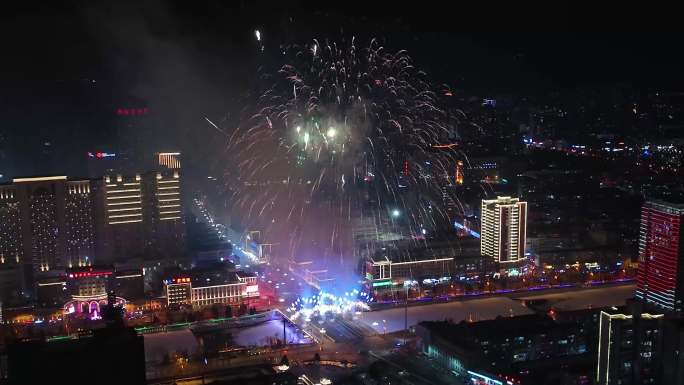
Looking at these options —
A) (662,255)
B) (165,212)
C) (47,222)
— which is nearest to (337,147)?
(165,212)

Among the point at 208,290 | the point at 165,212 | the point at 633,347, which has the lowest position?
the point at 208,290

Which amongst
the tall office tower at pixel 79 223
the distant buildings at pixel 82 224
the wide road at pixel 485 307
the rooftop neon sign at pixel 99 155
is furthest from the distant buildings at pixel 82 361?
the rooftop neon sign at pixel 99 155

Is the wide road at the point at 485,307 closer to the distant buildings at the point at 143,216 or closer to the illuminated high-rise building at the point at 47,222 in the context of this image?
the distant buildings at the point at 143,216

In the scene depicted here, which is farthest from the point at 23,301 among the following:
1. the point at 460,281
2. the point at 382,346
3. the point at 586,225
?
the point at 586,225

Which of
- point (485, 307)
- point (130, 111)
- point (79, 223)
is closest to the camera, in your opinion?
point (485, 307)

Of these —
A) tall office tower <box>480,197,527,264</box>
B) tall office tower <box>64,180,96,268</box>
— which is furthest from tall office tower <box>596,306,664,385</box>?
tall office tower <box>64,180,96,268</box>

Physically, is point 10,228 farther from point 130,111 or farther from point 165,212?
point 130,111
